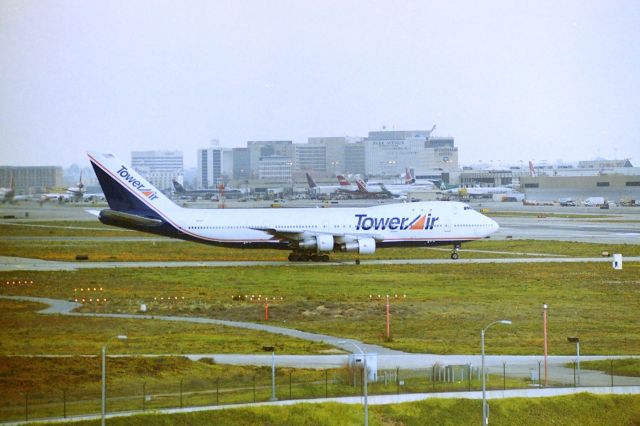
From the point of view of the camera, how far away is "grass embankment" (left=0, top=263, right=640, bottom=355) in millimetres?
59634

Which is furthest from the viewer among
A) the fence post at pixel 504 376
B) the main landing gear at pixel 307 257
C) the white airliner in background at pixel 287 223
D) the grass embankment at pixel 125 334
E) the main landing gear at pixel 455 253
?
the main landing gear at pixel 455 253

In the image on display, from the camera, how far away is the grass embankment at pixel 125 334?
53375 millimetres

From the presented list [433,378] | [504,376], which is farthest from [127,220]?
[504,376]

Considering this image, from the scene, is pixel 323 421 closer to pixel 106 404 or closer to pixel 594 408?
pixel 106 404

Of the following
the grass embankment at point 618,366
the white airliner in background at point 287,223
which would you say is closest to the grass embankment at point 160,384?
the grass embankment at point 618,366

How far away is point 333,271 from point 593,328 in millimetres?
31082

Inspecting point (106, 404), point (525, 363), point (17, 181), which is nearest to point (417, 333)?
point (525, 363)

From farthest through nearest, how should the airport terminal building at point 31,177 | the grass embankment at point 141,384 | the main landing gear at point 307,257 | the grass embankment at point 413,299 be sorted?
the main landing gear at point 307,257, the airport terminal building at point 31,177, the grass embankment at point 413,299, the grass embankment at point 141,384

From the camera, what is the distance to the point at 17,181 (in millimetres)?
79375

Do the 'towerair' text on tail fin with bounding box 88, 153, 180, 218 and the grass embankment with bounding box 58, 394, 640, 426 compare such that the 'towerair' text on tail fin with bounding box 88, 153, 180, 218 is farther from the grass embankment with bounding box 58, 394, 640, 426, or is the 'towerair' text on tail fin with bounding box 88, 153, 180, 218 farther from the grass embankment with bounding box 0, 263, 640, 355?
the grass embankment with bounding box 58, 394, 640, 426

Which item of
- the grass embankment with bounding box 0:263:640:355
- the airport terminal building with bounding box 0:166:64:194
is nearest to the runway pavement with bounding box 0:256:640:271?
the grass embankment with bounding box 0:263:640:355

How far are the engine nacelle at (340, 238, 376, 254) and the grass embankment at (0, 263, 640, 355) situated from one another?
3.14m

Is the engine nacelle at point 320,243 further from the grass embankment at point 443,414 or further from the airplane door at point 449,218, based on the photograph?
the grass embankment at point 443,414

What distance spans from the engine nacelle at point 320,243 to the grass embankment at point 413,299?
3.66 m
